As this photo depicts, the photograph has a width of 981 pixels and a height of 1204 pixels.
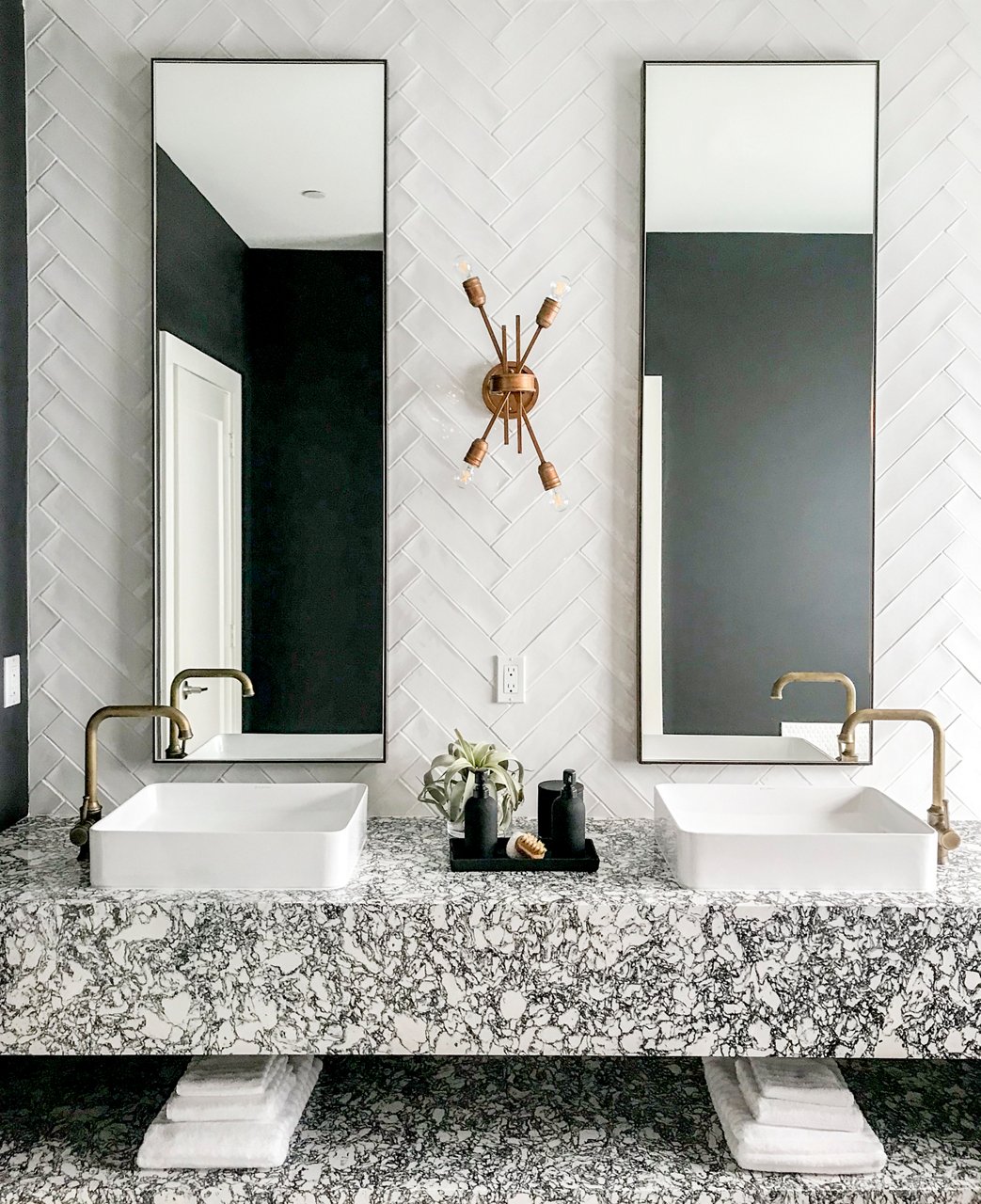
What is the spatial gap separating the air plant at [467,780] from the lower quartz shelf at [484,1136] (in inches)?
18.7

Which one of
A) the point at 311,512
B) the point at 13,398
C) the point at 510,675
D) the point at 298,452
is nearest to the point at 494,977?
the point at 510,675

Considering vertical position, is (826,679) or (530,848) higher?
(826,679)

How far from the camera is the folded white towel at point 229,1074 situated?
162cm

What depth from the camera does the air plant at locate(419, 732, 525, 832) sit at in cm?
187

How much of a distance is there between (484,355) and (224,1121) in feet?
4.86

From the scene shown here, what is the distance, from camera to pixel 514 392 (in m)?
2.06

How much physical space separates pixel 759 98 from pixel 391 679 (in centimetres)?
141

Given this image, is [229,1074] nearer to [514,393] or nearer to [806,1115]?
[806,1115]

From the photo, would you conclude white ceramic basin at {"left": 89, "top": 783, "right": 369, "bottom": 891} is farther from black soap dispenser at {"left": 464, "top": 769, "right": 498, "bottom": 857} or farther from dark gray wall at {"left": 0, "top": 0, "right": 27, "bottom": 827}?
dark gray wall at {"left": 0, "top": 0, "right": 27, "bottom": 827}

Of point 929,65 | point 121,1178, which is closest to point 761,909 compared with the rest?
point 121,1178

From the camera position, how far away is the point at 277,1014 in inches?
62.1

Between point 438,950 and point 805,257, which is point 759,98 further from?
point 438,950

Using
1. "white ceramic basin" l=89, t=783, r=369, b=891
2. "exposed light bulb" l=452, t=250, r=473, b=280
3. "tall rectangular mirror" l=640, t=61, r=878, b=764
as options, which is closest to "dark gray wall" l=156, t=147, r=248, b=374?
"exposed light bulb" l=452, t=250, r=473, b=280

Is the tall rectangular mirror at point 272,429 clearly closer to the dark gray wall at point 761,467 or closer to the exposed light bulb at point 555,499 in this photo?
the exposed light bulb at point 555,499
